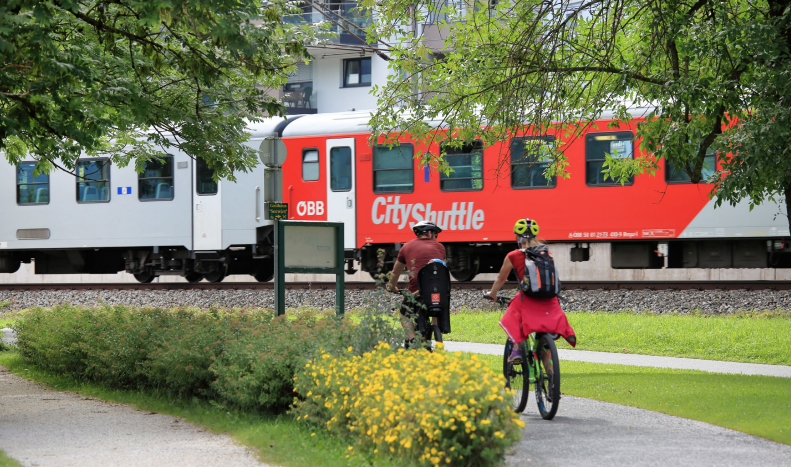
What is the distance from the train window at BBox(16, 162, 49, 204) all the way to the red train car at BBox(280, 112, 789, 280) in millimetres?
6277

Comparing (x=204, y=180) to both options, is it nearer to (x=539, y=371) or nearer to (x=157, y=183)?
(x=157, y=183)

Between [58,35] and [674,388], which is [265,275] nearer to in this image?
A: [58,35]

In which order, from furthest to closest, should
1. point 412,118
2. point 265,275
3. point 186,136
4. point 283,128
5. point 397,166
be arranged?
point 265,275
point 283,128
point 397,166
point 412,118
point 186,136

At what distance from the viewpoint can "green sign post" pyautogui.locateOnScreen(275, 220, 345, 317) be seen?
9.46m

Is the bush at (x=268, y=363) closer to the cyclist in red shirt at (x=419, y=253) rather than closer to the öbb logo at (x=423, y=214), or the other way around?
the cyclist in red shirt at (x=419, y=253)

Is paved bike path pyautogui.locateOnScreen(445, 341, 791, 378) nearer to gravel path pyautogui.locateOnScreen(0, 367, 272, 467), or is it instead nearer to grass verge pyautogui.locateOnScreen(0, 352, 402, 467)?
grass verge pyautogui.locateOnScreen(0, 352, 402, 467)

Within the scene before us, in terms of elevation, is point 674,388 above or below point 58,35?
below

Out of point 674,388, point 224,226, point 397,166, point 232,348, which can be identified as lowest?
point 674,388

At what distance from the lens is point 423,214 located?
58.6 ft

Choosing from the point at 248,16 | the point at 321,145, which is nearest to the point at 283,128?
the point at 321,145

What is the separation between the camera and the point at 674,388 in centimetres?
860

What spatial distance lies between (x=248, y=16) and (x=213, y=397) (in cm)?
345

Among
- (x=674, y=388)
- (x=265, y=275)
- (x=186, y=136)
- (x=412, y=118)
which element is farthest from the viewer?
(x=265, y=275)

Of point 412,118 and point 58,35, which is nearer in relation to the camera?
point 58,35
